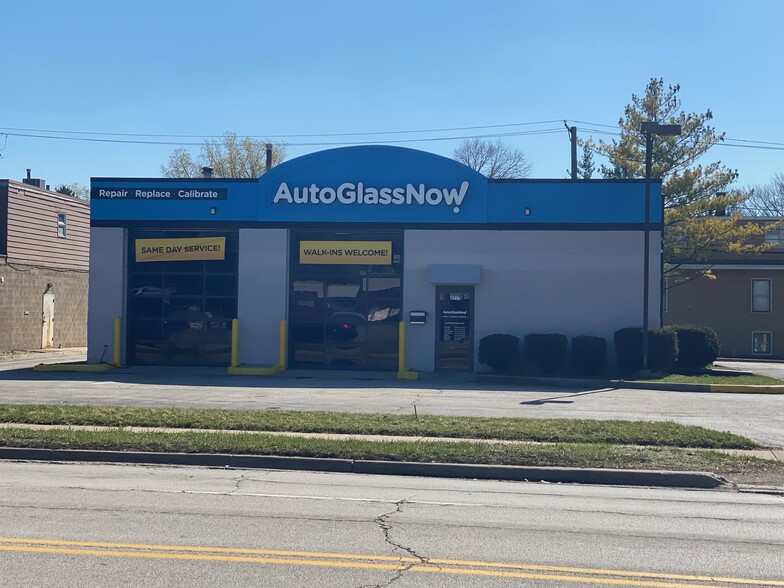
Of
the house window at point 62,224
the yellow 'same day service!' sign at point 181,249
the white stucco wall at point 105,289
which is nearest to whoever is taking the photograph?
the yellow 'same day service!' sign at point 181,249

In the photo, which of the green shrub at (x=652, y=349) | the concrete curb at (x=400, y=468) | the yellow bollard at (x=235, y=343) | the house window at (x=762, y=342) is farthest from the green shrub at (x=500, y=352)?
the house window at (x=762, y=342)

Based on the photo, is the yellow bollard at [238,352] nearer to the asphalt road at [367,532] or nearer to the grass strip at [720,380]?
the grass strip at [720,380]

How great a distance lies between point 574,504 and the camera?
30.7ft

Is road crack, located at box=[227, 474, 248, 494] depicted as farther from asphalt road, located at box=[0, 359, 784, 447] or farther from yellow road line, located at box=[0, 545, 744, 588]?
asphalt road, located at box=[0, 359, 784, 447]

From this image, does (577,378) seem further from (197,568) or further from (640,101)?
(197,568)

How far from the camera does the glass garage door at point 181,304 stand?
26.4m

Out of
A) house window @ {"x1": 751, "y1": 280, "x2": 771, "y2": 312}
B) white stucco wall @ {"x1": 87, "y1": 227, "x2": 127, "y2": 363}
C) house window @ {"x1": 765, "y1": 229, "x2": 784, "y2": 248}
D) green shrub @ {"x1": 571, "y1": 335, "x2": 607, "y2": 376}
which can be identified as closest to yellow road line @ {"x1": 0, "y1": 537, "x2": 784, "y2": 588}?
green shrub @ {"x1": 571, "y1": 335, "x2": 607, "y2": 376}

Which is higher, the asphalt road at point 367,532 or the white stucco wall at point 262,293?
the white stucco wall at point 262,293

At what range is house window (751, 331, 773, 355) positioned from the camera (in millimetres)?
41656

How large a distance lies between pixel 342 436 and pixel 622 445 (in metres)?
4.37

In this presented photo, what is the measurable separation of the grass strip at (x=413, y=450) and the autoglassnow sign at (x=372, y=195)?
14054mm

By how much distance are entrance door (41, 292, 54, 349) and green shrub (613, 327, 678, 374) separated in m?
23.4

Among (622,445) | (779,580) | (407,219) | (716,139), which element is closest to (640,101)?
(716,139)

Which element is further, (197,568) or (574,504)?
(574,504)
